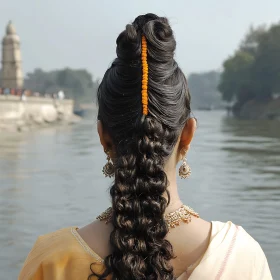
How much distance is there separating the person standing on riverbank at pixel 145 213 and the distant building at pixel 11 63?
54026mm

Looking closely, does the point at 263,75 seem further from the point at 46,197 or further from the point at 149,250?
the point at 149,250

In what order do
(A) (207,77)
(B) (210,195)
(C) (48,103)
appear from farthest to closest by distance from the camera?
Answer: (A) (207,77) → (C) (48,103) → (B) (210,195)

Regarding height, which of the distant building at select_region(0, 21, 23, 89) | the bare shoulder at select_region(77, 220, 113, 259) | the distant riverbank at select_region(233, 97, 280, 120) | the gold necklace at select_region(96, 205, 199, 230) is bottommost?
the distant riverbank at select_region(233, 97, 280, 120)

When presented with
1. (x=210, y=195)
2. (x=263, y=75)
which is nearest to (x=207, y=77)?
(x=263, y=75)

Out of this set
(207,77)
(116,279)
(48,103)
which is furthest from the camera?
(207,77)

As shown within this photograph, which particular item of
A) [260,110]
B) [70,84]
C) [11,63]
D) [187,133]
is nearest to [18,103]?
[11,63]

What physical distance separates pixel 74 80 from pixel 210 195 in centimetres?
9321

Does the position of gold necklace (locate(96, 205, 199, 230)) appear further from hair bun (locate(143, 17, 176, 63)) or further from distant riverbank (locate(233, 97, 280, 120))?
distant riverbank (locate(233, 97, 280, 120))

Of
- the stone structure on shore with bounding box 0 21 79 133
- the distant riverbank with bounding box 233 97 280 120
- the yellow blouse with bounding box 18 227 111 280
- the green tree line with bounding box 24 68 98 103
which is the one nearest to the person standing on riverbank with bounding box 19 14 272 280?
the yellow blouse with bounding box 18 227 111 280

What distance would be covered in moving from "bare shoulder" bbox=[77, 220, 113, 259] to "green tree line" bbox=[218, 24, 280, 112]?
55.3 m

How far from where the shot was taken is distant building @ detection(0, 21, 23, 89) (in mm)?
54625

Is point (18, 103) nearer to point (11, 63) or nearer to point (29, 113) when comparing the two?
point (29, 113)

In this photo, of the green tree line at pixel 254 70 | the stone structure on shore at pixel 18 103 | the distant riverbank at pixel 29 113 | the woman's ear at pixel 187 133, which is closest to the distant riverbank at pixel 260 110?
the green tree line at pixel 254 70

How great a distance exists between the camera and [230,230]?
5.23 ft
